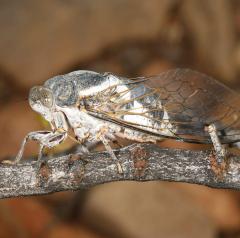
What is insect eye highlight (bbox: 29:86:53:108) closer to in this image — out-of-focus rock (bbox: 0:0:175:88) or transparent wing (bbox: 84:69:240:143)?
transparent wing (bbox: 84:69:240:143)

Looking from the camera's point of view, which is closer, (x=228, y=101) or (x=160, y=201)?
(x=228, y=101)

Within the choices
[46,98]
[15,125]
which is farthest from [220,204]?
[46,98]

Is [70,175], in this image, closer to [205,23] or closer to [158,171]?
[158,171]

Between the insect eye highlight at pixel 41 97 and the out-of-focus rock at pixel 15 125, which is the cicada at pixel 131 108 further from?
the out-of-focus rock at pixel 15 125

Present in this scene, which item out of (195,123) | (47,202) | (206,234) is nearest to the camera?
(195,123)

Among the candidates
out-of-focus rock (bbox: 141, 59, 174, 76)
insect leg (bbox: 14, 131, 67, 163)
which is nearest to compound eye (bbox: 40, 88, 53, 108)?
insect leg (bbox: 14, 131, 67, 163)

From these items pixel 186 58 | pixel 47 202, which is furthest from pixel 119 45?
pixel 47 202

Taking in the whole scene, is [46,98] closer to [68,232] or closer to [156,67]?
[68,232]
